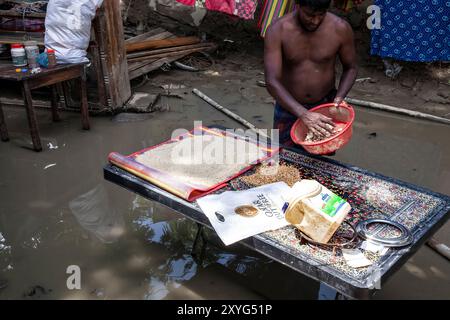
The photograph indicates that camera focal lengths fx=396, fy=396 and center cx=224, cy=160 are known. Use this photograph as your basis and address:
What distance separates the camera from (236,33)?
7.96 m

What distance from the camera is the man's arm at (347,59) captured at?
255 centimetres

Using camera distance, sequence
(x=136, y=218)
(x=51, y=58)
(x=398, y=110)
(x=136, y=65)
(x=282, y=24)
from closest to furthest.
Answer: (x=282, y=24) → (x=136, y=218) → (x=51, y=58) → (x=398, y=110) → (x=136, y=65)

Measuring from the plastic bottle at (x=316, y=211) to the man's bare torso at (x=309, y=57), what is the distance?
1.25 meters

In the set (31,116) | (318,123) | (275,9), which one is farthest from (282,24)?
(275,9)

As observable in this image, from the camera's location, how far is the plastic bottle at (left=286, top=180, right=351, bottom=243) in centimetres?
149

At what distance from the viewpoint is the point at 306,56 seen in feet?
8.51

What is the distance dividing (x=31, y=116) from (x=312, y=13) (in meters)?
2.83

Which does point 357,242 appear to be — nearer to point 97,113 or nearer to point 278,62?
point 278,62

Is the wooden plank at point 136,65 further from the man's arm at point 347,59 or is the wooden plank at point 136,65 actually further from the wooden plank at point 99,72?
the man's arm at point 347,59

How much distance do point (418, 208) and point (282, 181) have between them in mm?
625

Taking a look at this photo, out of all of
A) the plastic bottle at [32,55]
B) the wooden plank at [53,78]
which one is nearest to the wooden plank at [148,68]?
the wooden plank at [53,78]

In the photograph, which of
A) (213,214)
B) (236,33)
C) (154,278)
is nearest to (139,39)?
A: (236,33)

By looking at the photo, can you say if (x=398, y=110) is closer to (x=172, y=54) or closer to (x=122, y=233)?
(x=172, y=54)

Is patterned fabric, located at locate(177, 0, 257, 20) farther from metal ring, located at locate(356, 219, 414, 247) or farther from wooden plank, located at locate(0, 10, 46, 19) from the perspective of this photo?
metal ring, located at locate(356, 219, 414, 247)
